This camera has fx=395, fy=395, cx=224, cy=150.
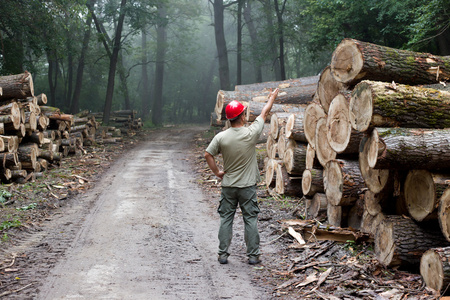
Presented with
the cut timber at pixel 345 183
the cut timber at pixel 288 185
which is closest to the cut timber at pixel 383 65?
the cut timber at pixel 345 183

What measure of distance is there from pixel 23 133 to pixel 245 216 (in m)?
8.09

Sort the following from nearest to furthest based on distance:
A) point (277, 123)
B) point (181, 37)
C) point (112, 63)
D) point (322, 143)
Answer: point (322, 143) < point (277, 123) < point (112, 63) < point (181, 37)

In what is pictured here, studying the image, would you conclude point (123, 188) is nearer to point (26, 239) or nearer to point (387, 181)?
point (26, 239)

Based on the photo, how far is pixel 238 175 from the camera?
215 inches

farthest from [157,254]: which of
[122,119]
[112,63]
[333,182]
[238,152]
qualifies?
[112,63]

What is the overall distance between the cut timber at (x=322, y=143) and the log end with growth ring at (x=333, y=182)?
37 centimetres

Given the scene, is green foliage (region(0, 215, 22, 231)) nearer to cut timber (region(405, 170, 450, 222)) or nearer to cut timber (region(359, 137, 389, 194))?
cut timber (region(359, 137, 389, 194))

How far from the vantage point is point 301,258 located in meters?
5.53

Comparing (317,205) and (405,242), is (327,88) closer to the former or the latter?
(317,205)

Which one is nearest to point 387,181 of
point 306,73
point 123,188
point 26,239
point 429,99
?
point 429,99

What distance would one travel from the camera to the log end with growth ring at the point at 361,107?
4.89m

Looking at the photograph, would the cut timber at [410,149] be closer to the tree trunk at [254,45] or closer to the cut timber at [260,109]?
the cut timber at [260,109]

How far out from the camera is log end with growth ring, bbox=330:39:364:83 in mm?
5730

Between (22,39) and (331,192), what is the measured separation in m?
18.7
